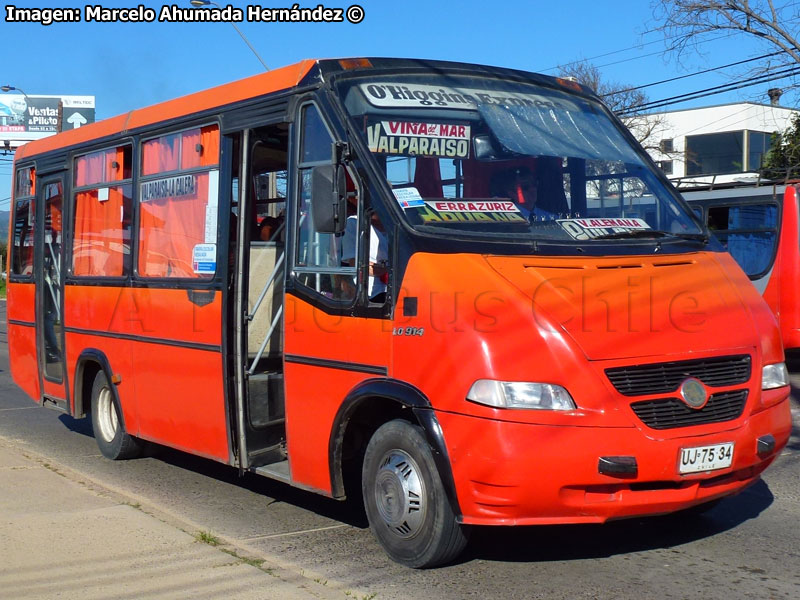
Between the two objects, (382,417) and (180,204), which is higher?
(180,204)

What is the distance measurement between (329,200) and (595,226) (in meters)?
1.51

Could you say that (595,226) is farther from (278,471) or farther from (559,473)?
(278,471)

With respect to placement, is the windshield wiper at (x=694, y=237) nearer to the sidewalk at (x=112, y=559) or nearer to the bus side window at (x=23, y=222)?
the sidewalk at (x=112, y=559)

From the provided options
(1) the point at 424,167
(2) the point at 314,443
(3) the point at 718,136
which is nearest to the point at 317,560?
(2) the point at 314,443

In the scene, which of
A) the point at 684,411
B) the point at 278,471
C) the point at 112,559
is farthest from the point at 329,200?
the point at 112,559

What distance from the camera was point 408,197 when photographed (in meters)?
5.75

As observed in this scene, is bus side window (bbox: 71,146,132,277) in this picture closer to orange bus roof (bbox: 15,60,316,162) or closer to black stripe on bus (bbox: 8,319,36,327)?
orange bus roof (bbox: 15,60,316,162)

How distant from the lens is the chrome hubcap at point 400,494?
18.0ft

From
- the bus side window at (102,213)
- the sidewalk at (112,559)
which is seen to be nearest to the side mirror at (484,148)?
the sidewalk at (112,559)

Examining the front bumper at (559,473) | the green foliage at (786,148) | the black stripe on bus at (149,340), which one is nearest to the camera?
the front bumper at (559,473)

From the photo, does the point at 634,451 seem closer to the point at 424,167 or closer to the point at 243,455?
the point at 424,167

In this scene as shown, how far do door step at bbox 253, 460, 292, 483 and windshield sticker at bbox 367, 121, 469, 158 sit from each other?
2.13 m

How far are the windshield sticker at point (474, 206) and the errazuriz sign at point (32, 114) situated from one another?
84019 mm

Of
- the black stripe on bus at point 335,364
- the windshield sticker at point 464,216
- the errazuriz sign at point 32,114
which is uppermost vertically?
the errazuriz sign at point 32,114
